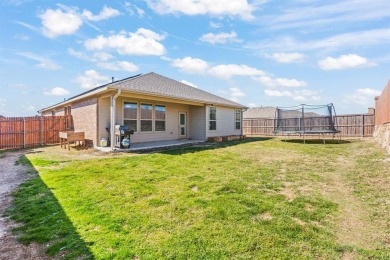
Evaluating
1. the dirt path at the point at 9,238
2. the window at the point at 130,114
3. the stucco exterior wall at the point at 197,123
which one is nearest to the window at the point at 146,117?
the window at the point at 130,114

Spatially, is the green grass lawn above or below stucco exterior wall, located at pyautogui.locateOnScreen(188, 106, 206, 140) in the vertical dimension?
below

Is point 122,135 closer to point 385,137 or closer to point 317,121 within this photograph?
point 385,137

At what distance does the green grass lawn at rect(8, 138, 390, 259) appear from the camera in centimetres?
240

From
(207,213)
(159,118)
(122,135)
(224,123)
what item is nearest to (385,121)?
(224,123)

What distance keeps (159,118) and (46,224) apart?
941 centimetres

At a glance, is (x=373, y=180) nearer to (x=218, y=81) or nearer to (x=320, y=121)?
(x=320, y=121)

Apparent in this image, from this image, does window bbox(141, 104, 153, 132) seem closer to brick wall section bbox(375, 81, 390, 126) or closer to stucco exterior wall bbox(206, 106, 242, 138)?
stucco exterior wall bbox(206, 106, 242, 138)

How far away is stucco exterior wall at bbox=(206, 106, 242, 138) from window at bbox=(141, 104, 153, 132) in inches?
150

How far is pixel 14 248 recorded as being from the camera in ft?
8.39

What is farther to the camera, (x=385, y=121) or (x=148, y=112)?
(x=148, y=112)

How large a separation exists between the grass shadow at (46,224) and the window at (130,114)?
20.9 ft

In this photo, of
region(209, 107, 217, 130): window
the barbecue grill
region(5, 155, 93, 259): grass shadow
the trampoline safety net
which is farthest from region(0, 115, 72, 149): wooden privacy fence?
the trampoline safety net

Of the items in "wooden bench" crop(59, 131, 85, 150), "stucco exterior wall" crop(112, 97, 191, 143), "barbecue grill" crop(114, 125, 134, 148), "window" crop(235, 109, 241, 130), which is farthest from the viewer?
"window" crop(235, 109, 241, 130)

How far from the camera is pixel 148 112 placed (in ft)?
38.3
